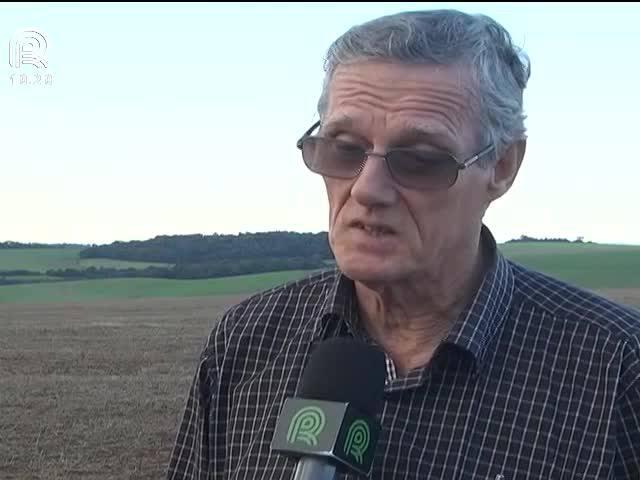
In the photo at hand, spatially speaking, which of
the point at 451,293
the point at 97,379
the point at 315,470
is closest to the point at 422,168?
the point at 451,293

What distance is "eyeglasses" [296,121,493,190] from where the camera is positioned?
7.91 ft

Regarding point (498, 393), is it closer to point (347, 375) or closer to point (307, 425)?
point (347, 375)

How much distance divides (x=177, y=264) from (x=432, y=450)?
4667 cm

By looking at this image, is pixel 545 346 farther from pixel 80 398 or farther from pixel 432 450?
pixel 80 398

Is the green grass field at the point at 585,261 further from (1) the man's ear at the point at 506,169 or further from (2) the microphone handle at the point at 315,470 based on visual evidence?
(2) the microphone handle at the point at 315,470

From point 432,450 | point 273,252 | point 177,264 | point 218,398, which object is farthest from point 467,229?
point 177,264

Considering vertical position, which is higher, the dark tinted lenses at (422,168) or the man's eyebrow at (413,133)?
the man's eyebrow at (413,133)

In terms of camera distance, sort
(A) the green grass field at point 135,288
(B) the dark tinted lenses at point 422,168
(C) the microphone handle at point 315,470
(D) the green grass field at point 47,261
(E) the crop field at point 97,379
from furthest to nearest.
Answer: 1. (D) the green grass field at point 47,261
2. (A) the green grass field at point 135,288
3. (E) the crop field at point 97,379
4. (B) the dark tinted lenses at point 422,168
5. (C) the microphone handle at point 315,470

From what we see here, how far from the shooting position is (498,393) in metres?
2.55

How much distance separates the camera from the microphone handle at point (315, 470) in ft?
6.18

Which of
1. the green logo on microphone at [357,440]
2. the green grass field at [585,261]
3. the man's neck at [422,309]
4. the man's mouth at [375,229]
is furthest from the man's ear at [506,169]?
the green grass field at [585,261]

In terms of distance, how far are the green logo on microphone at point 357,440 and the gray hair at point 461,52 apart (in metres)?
0.78

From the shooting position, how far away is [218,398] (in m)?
2.88

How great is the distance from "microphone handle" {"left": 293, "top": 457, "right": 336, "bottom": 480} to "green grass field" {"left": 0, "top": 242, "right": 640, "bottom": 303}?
1457 inches
